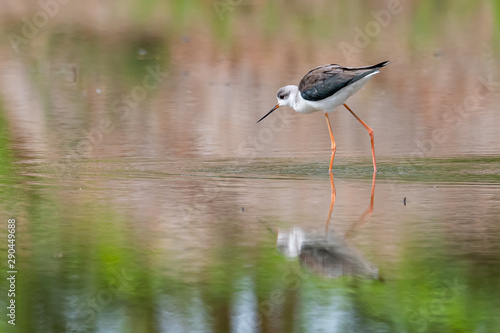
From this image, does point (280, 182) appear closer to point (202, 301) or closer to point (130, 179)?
point (130, 179)

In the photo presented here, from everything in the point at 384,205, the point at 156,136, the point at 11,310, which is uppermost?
the point at 156,136

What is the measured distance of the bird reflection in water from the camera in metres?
6.81

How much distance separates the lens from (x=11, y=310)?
6.17 meters

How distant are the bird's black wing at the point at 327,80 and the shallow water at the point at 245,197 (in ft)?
2.25

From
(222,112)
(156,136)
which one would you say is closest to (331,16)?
(222,112)

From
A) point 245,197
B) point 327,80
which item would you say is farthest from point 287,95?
point 245,197

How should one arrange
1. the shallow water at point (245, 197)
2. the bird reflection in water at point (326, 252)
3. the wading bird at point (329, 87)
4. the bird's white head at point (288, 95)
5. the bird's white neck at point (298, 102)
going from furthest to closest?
the bird's white head at point (288, 95) < the bird's white neck at point (298, 102) < the wading bird at point (329, 87) < the bird reflection in water at point (326, 252) < the shallow water at point (245, 197)

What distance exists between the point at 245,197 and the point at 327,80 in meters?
2.19

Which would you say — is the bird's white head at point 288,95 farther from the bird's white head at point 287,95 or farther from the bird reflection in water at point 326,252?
the bird reflection in water at point 326,252

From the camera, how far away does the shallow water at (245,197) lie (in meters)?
6.20

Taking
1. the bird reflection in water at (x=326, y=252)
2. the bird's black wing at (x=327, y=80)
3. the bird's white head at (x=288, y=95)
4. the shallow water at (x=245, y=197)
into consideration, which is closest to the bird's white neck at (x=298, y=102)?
the bird's white head at (x=288, y=95)

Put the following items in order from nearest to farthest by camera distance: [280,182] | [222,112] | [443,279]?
[443,279] < [280,182] < [222,112]

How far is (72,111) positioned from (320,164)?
16.0 ft

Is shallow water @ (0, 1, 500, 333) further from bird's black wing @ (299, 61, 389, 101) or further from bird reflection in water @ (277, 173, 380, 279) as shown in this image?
bird's black wing @ (299, 61, 389, 101)
